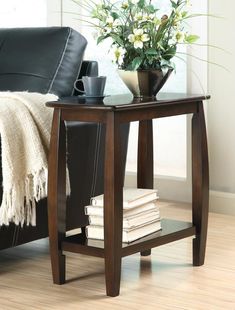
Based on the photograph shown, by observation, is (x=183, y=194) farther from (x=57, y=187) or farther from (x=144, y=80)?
(x=57, y=187)

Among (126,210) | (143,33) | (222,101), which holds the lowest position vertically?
(126,210)

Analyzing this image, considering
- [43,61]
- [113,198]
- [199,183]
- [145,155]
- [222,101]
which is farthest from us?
[222,101]

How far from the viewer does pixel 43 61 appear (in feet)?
10.8

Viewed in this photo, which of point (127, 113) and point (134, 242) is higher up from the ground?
point (127, 113)

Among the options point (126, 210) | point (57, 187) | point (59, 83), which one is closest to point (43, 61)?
point (59, 83)

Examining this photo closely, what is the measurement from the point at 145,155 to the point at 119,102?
18.6 inches

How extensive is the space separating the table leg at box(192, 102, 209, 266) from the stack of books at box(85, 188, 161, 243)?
0.20m

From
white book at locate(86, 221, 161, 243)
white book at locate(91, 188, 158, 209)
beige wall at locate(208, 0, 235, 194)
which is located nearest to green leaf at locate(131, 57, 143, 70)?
white book at locate(91, 188, 158, 209)

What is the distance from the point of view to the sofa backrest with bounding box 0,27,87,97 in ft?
10.7

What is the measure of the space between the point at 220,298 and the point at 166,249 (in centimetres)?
67

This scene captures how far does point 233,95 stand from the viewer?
155 inches

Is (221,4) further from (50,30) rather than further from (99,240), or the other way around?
(99,240)

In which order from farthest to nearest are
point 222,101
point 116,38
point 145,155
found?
point 222,101 → point 145,155 → point 116,38

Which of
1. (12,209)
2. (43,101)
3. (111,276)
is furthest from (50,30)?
(111,276)
